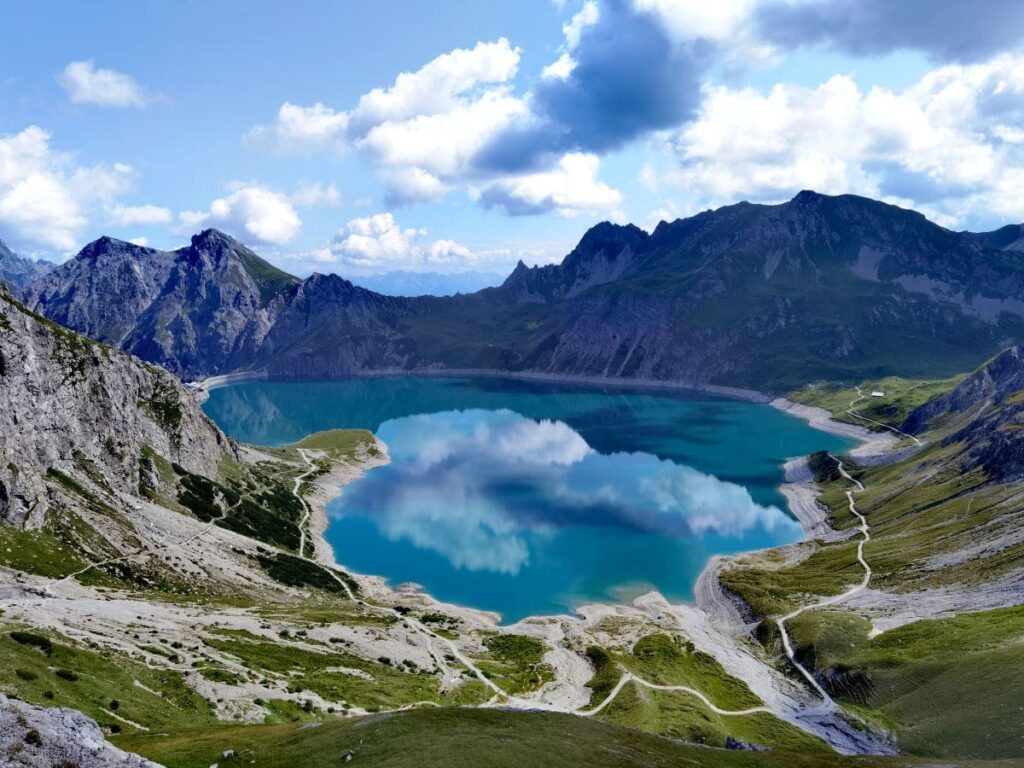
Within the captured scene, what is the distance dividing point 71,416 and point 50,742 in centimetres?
9837

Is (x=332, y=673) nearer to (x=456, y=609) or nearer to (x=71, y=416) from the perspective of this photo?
(x=456, y=609)

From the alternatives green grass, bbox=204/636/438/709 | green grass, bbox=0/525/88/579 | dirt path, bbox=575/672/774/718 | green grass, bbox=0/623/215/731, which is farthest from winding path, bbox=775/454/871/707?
green grass, bbox=0/525/88/579

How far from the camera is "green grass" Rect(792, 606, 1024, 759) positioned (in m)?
61.3

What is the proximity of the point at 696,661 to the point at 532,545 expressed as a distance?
56.5 metres

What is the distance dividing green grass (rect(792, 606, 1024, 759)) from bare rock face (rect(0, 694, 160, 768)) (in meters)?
65.0

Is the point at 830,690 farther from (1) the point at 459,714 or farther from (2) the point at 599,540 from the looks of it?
(2) the point at 599,540

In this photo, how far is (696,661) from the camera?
92938mm

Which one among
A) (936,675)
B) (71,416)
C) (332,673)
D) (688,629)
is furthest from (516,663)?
(71,416)

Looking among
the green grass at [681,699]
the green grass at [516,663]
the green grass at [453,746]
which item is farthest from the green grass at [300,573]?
the green grass at [453,746]

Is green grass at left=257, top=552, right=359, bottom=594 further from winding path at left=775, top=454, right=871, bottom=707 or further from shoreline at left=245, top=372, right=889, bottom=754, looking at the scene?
winding path at left=775, top=454, right=871, bottom=707

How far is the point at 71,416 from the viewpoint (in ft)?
364

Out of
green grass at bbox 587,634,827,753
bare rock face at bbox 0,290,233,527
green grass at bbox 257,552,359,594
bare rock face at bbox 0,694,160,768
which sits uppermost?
bare rock face at bbox 0,290,233,527

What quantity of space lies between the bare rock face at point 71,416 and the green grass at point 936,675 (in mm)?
104127

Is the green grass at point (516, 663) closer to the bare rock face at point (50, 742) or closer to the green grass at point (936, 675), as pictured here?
the green grass at point (936, 675)
